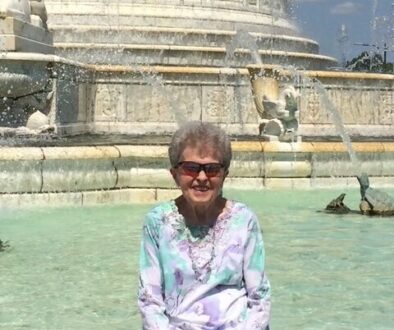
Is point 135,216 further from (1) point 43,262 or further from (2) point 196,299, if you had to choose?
(2) point 196,299

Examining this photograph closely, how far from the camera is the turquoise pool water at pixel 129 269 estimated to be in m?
4.20

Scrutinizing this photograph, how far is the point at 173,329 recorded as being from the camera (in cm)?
248

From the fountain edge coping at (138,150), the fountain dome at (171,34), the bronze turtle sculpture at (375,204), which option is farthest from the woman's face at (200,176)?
the fountain dome at (171,34)

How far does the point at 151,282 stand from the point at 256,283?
29cm

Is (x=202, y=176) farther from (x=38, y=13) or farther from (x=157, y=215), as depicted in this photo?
(x=38, y=13)

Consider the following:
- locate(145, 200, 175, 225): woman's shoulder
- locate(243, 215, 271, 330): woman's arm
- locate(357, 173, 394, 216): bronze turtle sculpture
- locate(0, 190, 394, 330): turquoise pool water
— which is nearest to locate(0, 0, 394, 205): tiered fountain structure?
locate(0, 190, 394, 330): turquoise pool water

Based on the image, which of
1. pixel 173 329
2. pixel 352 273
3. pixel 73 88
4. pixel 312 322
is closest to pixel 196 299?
pixel 173 329

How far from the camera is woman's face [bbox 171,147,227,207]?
2.48 meters

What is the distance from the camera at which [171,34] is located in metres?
20.9

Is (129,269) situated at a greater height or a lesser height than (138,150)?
lesser

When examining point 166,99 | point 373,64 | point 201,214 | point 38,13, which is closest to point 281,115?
point 38,13

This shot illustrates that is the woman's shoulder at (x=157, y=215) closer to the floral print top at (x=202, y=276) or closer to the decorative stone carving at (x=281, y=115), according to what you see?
the floral print top at (x=202, y=276)

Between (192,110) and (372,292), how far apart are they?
465 inches

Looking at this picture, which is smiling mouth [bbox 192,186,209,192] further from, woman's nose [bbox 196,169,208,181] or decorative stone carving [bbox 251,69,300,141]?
decorative stone carving [bbox 251,69,300,141]
